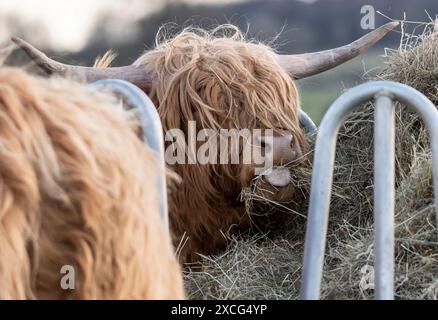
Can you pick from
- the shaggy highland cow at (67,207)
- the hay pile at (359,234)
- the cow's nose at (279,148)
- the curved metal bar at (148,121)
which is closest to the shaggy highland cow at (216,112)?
the cow's nose at (279,148)

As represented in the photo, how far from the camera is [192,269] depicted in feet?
10.6

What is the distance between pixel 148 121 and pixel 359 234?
0.87 meters

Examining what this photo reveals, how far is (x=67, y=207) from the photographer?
161 cm

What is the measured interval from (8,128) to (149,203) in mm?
326

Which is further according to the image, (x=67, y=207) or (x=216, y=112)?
(x=216, y=112)

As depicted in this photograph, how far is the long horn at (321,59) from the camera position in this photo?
370 centimetres

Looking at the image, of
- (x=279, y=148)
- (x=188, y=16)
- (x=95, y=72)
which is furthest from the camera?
(x=188, y=16)

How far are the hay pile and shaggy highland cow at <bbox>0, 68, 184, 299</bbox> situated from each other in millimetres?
896

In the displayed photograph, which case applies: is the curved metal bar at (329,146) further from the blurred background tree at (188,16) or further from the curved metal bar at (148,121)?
the blurred background tree at (188,16)

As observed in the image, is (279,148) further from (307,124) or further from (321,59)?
(321,59)

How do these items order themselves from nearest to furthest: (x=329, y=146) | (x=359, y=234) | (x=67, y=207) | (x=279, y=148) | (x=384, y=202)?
(x=67, y=207), (x=384, y=202), (x=329, y=146), (x=359, y=234), (x=279, y=148)

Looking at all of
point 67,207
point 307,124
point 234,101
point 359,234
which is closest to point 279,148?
point 234,101
